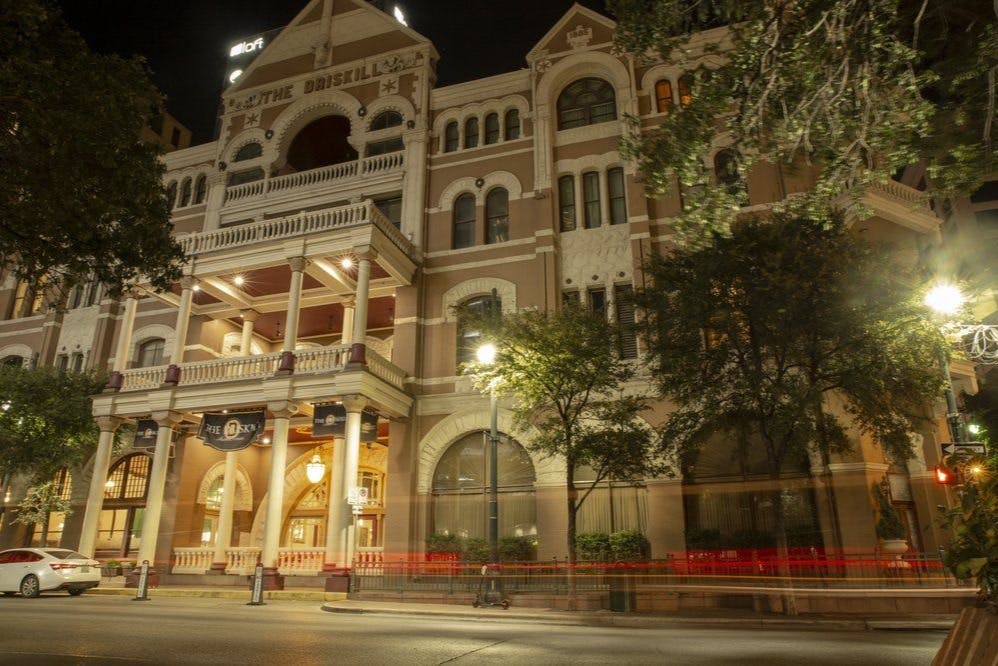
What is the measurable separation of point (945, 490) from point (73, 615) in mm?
22080

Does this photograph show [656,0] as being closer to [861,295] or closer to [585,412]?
[861,295]

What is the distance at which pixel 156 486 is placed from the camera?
22.8m

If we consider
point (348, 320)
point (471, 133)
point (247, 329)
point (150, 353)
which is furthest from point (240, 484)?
point (471, 133)

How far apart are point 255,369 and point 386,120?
12.6m

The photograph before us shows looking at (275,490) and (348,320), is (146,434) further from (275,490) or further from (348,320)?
(348,320)

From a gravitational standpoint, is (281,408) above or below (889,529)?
above

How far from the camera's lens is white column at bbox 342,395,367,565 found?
67.5ft

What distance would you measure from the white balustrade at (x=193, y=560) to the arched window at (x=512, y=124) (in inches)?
761

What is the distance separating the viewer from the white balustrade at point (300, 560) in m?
21.7

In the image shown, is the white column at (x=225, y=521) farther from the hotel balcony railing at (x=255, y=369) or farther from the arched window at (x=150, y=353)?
the arched window at (x=150, y=353)

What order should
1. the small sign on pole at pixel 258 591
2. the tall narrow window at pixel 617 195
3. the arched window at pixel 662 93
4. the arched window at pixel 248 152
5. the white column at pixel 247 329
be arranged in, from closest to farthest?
the small sign on pole at pixel 258 591 → the tall narrow window at pixel 617 195 → the arched window at pixel 662 93 → the white column at pixel 247 329 → the arched window at pixel 248 152

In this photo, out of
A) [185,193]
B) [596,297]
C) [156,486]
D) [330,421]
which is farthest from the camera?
[185,193]

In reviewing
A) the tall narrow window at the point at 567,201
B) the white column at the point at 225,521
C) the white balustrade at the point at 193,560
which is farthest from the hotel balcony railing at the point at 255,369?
the tall narrow window at the point at 567,201

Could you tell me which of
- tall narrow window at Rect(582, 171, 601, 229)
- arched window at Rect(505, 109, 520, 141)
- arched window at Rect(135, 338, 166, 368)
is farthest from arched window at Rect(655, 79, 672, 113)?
arched window at Rect(135, 338, 166, 368)
